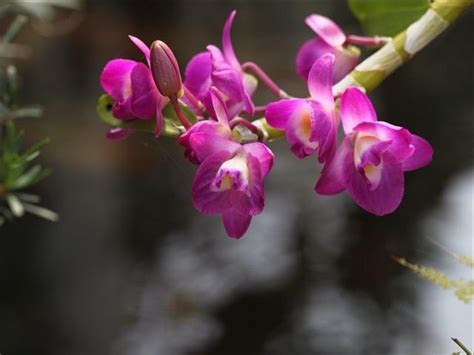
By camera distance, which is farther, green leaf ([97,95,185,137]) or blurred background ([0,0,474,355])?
blurred background ([0,0,474,355])

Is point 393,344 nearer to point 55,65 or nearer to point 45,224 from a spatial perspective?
point 45,224

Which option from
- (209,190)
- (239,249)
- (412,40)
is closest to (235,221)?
(209,190)

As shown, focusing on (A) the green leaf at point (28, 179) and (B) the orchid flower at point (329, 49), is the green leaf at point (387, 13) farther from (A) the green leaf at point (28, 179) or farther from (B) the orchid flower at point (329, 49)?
(A) the green leaf at point (28, 179)

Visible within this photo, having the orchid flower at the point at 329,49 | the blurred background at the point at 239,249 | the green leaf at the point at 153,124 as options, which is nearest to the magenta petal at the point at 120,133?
the green leaf at the point at 153,124

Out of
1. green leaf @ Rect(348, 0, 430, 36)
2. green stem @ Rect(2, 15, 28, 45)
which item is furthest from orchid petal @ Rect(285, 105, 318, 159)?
green stem @ Rect(2, 15, 28, 45)

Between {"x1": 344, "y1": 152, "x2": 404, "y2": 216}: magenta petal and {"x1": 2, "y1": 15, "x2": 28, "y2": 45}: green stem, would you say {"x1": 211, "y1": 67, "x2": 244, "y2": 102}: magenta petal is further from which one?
{"x1": 2, "y1": 15, "x2": 28, "y2": 45}: green stem

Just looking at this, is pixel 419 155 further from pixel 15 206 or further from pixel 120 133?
pixel 15 206

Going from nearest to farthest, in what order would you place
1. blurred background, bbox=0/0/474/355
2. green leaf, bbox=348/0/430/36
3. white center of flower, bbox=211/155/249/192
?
white center of flower, bbox=211/155/249/192
green leaf, bbox=348/0/430/36
blurred background, bbox=0/0/474/355
